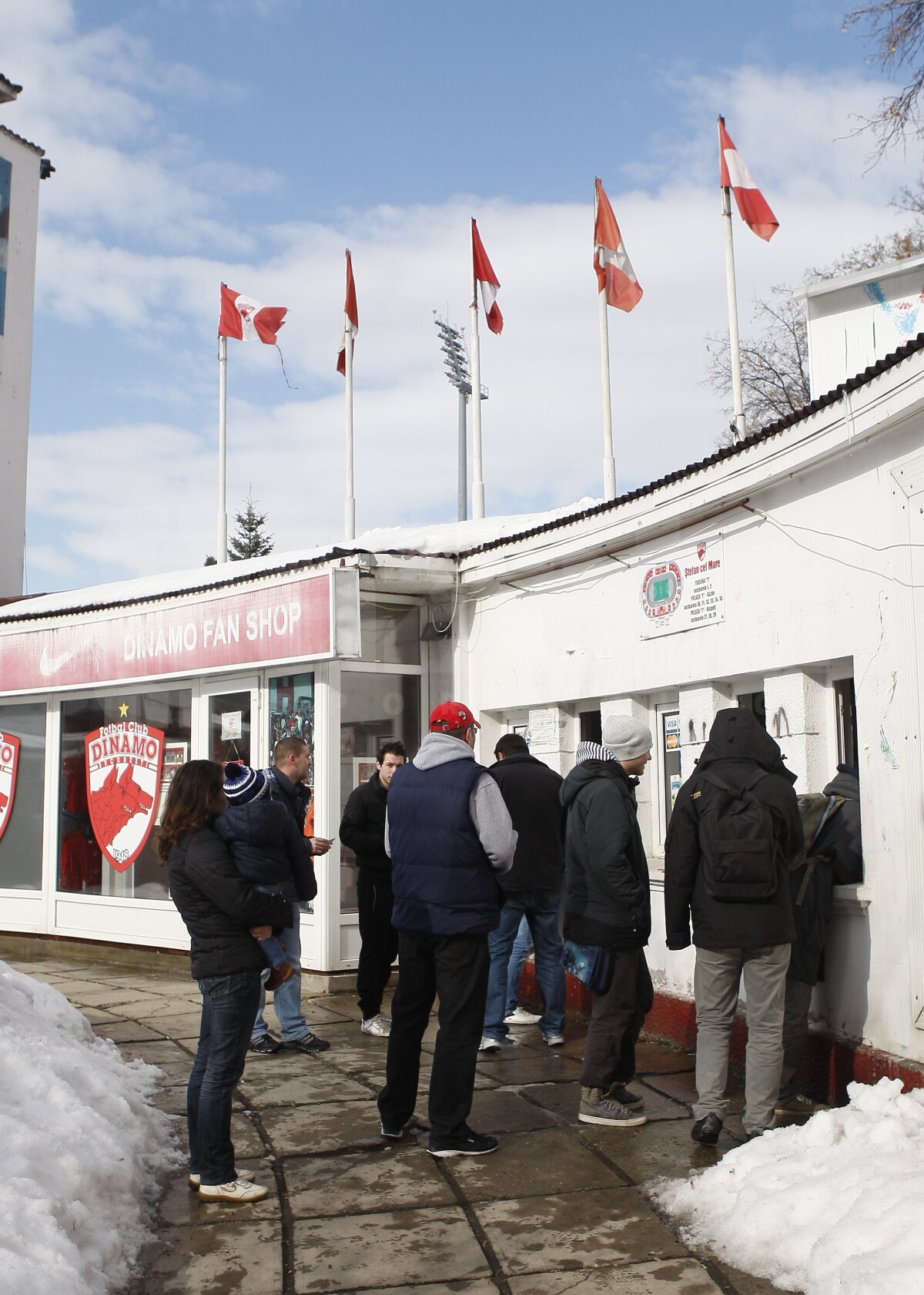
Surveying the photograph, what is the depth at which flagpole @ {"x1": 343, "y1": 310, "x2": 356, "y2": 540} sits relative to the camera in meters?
15.4

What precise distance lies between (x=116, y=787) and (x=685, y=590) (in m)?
6.57

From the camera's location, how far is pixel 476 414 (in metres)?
15.0

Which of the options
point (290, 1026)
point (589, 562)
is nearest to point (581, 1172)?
point (290, 1026)

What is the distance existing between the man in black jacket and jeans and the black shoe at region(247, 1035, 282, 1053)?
2.36 meters

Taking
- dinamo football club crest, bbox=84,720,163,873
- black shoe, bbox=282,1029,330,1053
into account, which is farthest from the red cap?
dinamo football club crest, bbox=84,720,163,873

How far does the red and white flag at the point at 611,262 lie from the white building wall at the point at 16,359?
30.8 ft

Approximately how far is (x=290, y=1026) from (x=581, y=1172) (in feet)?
9.45

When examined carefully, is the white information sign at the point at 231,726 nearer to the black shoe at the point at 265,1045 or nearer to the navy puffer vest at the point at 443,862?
the black shoe at the point at 265,1045

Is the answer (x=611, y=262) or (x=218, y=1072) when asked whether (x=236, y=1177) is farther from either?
(x=611, y=262)

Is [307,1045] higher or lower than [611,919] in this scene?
lower

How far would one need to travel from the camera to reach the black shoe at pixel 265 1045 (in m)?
7.47

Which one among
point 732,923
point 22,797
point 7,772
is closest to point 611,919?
point 732,923

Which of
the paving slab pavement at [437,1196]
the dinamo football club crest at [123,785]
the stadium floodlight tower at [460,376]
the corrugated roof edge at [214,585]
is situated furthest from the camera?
the stadium floodlight tower at [460,376]

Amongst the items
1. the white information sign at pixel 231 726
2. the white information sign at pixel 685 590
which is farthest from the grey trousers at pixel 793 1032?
the white information sign at pixel 231 726
